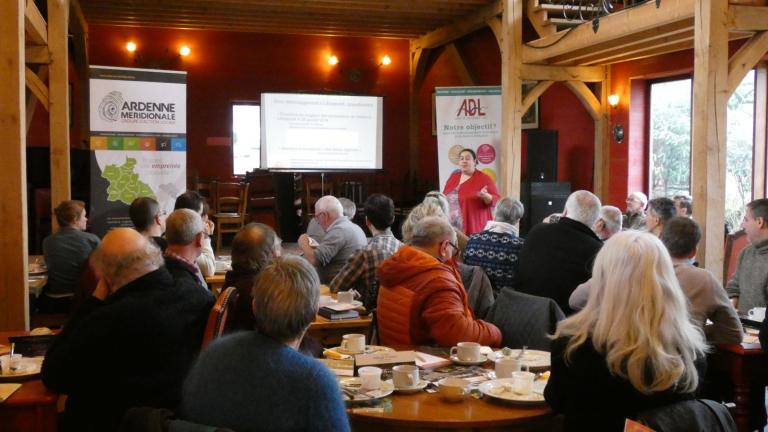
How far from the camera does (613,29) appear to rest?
23.5 ft

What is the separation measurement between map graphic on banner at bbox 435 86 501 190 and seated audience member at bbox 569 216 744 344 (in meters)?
5.51

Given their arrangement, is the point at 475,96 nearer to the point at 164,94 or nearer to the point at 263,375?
the point at 164,94

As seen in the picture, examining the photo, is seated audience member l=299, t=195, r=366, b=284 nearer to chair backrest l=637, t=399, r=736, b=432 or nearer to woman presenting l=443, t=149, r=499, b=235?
woman presenting l=443, t=149, r=499, b=235

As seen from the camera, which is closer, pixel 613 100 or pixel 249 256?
pixel 249 256

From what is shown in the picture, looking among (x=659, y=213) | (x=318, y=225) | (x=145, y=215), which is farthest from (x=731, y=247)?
(x=145, y=215)

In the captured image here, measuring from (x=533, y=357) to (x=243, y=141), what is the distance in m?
10.8

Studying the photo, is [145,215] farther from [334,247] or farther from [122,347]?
[122,347]

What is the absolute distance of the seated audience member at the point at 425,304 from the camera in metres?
3.28

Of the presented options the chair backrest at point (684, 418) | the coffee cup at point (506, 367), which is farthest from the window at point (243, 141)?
the chair backrest at point (684, 418)

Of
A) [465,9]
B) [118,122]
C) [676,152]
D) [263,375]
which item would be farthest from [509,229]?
[465,9]

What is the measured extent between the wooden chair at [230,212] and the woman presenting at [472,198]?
4.47m

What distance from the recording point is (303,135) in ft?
37.8

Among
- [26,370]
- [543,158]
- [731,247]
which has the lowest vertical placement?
[26,370]

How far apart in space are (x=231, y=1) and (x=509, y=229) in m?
6.11
